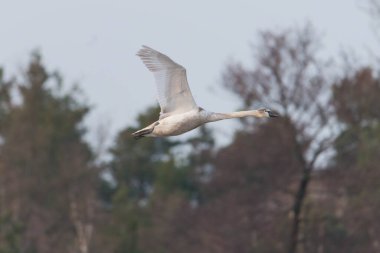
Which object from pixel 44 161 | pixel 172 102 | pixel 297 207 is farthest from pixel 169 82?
pixel 44 161

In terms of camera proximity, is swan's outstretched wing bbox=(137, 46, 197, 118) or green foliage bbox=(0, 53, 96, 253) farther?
green foliage bbox=(0, 53, 96, 253)

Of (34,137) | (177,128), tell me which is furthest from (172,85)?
(34,137)

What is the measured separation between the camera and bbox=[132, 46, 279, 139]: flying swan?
24.5 meters

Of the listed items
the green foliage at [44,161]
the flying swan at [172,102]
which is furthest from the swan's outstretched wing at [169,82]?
the green foliage at [44,161]

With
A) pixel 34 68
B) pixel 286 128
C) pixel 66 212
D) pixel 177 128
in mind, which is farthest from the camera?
pixel 34 68

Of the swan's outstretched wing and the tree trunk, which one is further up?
the swan's outstretched wing

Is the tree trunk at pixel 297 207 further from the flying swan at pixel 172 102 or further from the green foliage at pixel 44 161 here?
the flying swan at pixel 172 102

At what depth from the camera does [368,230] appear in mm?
46344

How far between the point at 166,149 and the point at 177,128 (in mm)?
45999

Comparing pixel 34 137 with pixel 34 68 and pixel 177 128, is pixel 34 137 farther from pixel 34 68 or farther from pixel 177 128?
pixel 177 128

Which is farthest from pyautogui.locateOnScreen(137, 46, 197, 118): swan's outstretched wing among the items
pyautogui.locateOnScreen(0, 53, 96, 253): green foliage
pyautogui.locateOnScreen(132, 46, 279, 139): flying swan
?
pyautogui.locateOnScreen(0, 53, 96, 253): green foliage

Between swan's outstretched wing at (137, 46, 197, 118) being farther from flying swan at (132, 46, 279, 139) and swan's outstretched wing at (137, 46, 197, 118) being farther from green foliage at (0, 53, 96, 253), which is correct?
green foliage at (0, 53, 96, 253)

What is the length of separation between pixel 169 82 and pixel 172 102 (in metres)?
0.32

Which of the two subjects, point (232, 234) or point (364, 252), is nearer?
→ point (364, 252)
